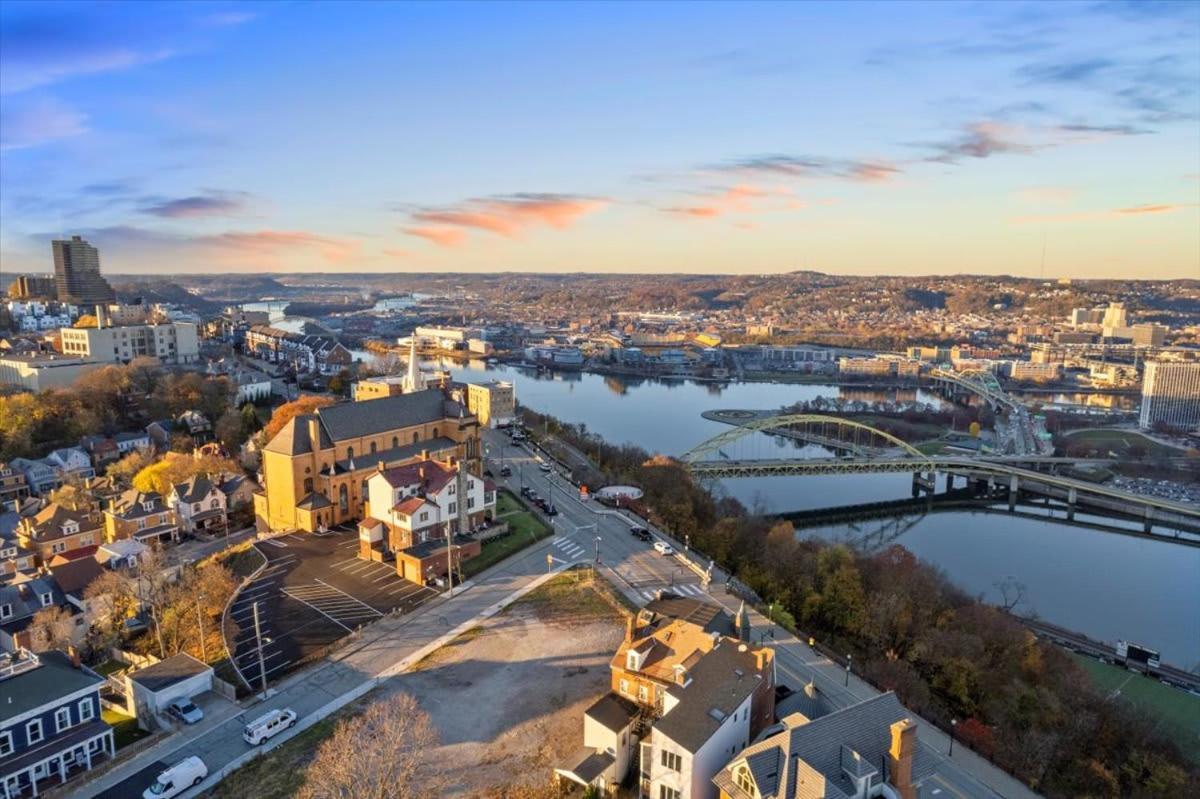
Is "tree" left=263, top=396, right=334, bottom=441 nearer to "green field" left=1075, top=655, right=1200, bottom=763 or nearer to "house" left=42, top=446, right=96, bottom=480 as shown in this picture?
"house" left=42, top=446, right=96, bottom=480

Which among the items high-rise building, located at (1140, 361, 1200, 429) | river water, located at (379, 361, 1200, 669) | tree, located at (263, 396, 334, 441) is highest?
tree, located at (263, 396, 334, 441)

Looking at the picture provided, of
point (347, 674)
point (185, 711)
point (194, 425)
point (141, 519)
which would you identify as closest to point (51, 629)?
point (185, 711)

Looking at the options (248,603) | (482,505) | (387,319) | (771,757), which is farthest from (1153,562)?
(387,319)

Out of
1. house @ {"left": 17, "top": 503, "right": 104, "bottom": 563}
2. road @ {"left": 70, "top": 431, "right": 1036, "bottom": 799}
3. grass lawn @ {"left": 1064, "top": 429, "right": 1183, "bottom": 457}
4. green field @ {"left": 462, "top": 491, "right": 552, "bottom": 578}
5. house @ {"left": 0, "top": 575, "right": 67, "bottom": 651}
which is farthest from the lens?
grass lawn @ {"left": 1064, "top": 429, "right": 1183, "bottom": 457}

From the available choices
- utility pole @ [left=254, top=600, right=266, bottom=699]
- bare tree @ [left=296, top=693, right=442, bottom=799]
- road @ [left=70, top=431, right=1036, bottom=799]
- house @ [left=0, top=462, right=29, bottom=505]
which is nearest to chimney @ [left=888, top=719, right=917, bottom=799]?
road @ [left=70, top=431, right=1036, bottom=799]

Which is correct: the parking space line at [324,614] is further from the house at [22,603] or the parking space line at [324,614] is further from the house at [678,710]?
the house at [678,710]

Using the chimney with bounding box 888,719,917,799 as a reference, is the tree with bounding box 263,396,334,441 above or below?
above

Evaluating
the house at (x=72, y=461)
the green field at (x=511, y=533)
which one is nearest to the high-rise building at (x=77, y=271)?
the house at (x=72, y=461)

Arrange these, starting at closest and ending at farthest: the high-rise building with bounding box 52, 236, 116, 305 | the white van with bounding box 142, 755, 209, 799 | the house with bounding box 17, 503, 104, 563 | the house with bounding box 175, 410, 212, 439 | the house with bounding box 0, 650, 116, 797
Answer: the white van with bounding box 142, 755, 209, 799
the house with bounding box 0, 650, 116, 797
the house with bounding box 17, 503, 104, 563
the house with bounding box 175, 410, 212, 439
the high-rise building with bounding box 52, 236, 116, 305
